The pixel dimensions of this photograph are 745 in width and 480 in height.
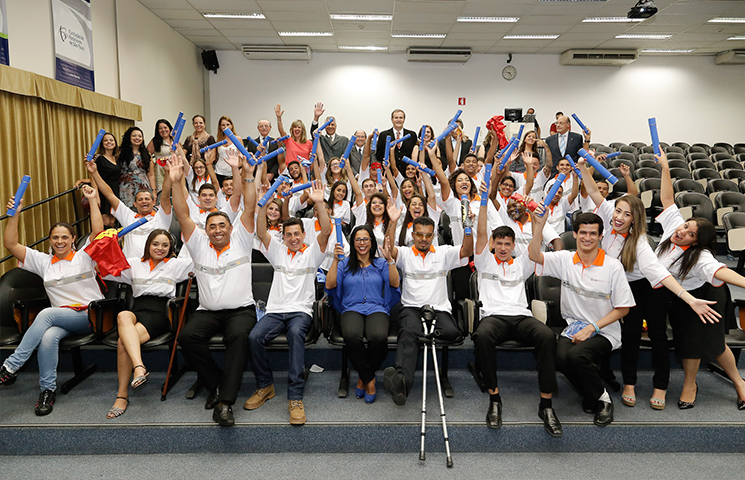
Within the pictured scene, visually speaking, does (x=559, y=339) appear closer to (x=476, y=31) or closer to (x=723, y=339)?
(x=723, y=339)

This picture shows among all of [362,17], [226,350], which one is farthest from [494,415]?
[362,17]

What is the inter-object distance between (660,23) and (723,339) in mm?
8754

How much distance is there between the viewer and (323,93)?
441 inches

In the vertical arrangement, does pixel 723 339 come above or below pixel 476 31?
below

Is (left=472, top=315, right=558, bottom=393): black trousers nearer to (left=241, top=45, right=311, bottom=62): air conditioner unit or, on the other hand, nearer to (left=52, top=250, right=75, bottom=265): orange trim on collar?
(left=52, top=250, right=75, bottom=265): orange trim on collar

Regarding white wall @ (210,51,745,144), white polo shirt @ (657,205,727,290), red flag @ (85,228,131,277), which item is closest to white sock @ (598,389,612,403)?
white polo shirt @ (657,205,727,290)

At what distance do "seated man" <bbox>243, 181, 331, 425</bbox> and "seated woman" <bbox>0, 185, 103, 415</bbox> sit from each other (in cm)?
132

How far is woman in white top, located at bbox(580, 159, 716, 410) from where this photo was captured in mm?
2973

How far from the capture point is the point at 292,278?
3.34 metres

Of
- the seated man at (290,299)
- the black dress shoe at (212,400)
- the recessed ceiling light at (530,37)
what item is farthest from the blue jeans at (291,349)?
→ the recessed ceiling light at (530,37)

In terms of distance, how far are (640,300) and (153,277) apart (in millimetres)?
3606

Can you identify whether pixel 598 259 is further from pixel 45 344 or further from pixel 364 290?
pixel 45 344

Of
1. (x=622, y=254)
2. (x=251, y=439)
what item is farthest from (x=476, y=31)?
(x=251, y=439)

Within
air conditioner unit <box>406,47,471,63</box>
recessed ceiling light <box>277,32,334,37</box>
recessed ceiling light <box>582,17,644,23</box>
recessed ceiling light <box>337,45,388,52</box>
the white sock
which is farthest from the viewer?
air conditioner unit <box>406,47,471,63</box>
